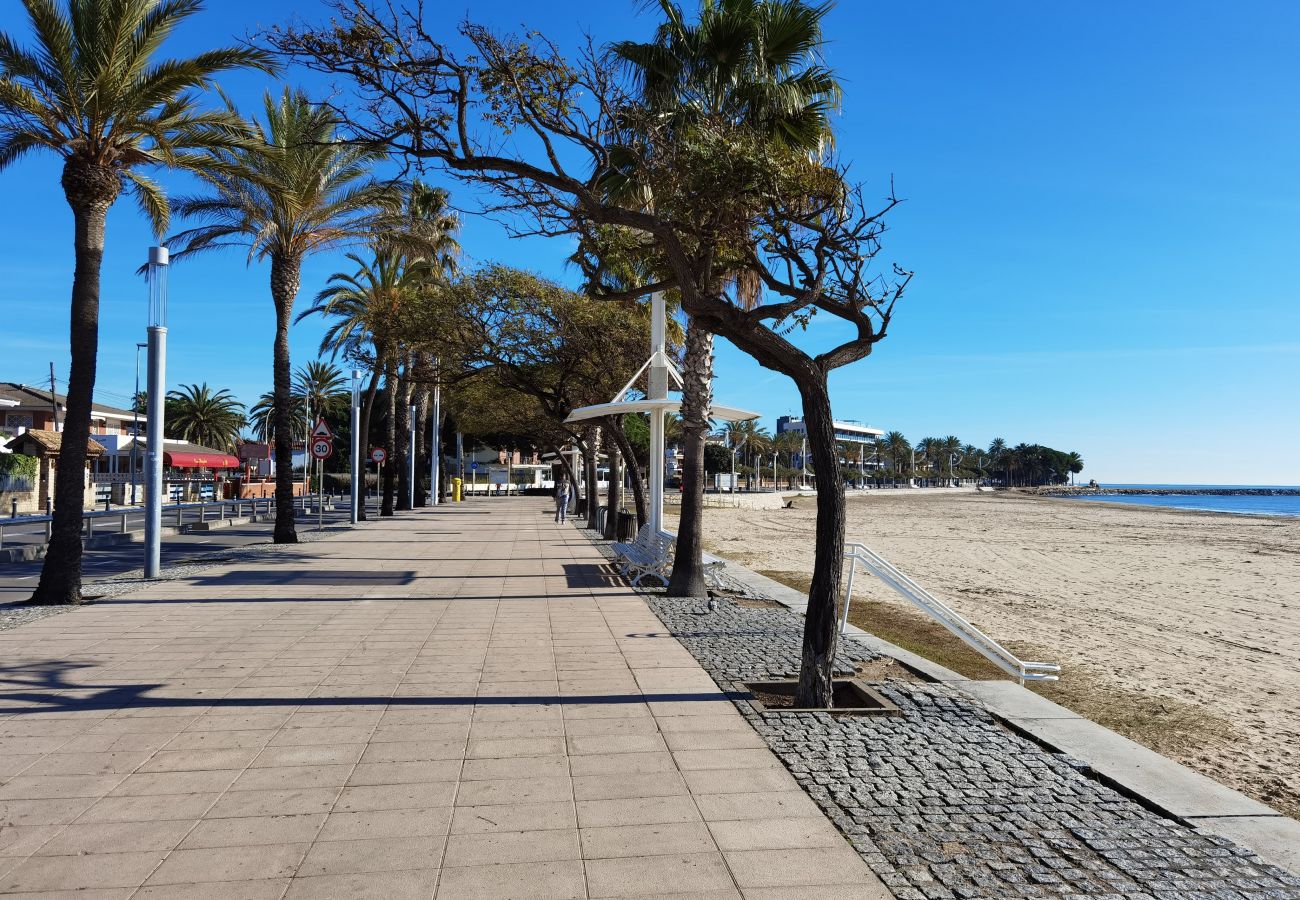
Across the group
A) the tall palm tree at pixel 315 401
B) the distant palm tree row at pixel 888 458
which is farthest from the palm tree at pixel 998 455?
the tall palm tree at pixel 315 401

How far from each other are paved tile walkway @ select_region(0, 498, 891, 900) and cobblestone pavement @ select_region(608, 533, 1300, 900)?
25cm

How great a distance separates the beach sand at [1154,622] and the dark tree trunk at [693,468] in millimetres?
2364

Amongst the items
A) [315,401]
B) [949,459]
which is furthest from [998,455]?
[315,401]

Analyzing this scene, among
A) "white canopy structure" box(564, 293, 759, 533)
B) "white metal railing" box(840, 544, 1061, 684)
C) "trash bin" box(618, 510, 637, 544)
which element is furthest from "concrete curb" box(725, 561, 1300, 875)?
"trash bin" box(618, 510, 637, 544)

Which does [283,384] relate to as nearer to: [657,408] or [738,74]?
[657,408]

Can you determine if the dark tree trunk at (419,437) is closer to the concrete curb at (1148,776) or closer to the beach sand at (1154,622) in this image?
the beach sand at (1154,622)

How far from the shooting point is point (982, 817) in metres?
4.17

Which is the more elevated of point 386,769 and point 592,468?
point 592,468

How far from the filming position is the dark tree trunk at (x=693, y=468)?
11406 millimetres

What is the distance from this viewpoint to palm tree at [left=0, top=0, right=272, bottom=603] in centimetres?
998

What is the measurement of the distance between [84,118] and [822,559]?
1027cm

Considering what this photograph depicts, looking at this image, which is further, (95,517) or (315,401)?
(315,401)

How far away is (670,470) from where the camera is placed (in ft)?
328

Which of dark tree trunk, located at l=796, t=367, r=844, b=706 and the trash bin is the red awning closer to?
the trash bin
